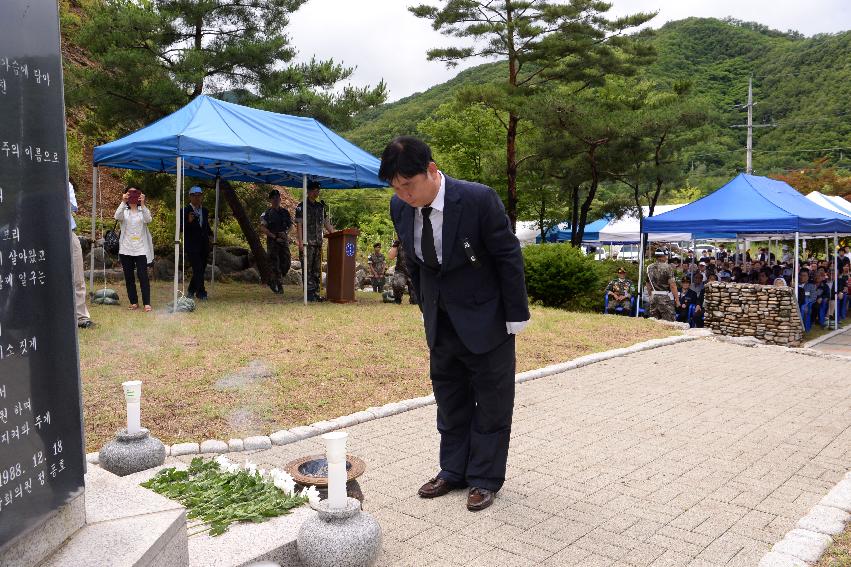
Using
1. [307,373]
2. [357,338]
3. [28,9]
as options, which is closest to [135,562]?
[28,9]

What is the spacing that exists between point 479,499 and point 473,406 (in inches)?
19.6

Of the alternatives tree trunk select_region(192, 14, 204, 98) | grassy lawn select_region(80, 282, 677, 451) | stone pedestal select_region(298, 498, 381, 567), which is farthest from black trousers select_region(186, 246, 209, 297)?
stone pedestal select_region(298, 498, 381, 567)

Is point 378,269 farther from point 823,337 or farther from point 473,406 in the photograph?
point 473,406

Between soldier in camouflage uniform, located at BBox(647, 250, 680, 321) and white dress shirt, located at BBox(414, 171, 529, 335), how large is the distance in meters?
10.9

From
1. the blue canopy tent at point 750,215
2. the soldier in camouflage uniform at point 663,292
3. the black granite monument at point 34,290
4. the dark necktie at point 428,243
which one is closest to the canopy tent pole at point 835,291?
the blue canopy tent at point 750,215

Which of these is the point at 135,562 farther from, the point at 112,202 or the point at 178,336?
the point at 112,202

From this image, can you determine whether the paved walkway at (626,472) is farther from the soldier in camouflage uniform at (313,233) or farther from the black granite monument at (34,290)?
the soldier in camouflage uniform at (313,233)

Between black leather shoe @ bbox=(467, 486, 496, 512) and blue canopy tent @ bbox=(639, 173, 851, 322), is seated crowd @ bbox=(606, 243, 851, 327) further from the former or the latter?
black leather shoe @ bbox=(467, 486, 496, 512)

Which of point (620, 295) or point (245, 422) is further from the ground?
point (620, 295)

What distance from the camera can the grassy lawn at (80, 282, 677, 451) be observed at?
521 cm

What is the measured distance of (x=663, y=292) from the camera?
1371 centimetres

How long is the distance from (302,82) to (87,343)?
9.00m

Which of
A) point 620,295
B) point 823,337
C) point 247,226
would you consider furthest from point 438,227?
point 823,337

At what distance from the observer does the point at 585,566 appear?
9.89 feet
